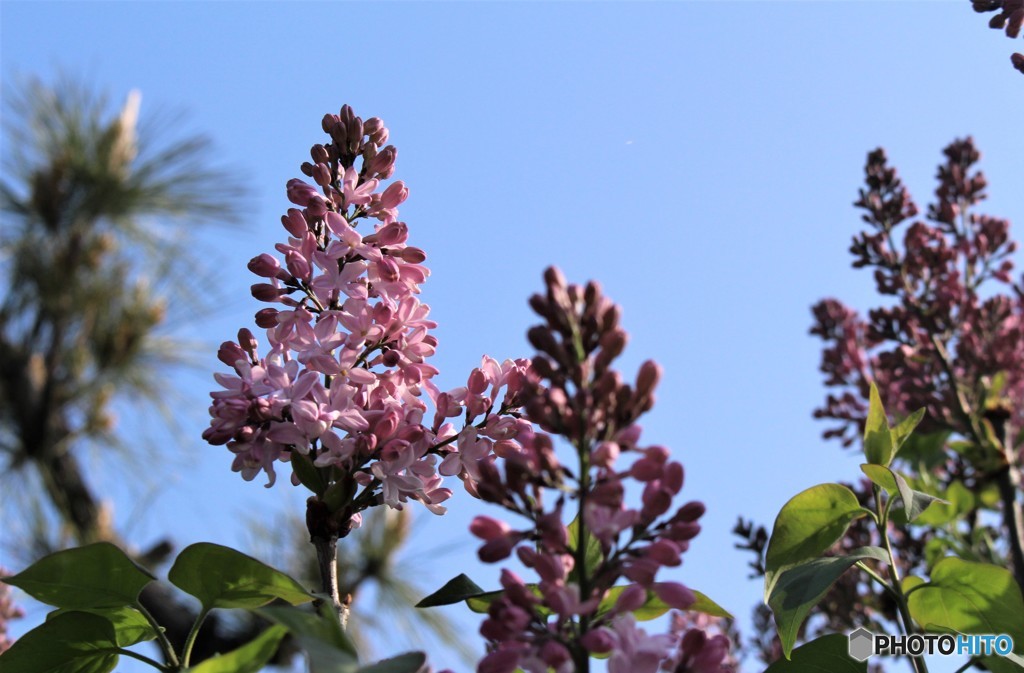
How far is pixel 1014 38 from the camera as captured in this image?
5.34ft

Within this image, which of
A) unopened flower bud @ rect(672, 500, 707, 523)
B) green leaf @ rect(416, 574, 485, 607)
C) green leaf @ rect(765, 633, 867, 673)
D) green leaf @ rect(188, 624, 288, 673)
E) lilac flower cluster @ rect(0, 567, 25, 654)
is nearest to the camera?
green leaf @ rect(188, 624, 288, 673)

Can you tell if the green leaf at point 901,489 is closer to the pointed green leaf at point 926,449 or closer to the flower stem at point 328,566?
the flower stem at point 328,566

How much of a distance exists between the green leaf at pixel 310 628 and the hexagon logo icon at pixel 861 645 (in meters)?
0.68

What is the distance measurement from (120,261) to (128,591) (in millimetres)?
9181

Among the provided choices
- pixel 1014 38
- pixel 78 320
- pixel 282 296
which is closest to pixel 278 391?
pixel 282 296

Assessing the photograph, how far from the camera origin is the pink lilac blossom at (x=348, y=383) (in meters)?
1.27

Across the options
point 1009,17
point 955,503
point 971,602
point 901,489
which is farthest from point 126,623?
point 955,503

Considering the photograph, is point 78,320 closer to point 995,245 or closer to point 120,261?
point 120,261

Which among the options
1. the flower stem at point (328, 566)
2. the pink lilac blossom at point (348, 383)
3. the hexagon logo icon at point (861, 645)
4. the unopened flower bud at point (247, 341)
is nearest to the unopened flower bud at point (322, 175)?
the pink lilac blossom at point (348, 383)

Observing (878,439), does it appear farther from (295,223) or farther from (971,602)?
(295,223)

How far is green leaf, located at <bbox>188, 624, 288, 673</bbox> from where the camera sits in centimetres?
90

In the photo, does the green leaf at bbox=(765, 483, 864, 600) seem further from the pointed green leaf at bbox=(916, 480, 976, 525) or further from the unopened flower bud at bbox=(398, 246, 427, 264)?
the pointed green leaf at bbox=(916, 480, 976, 525)

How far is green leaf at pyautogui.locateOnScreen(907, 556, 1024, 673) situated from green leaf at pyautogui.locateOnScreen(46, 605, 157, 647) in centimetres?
103

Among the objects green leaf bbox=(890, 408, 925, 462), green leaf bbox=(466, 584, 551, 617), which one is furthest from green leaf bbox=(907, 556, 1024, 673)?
green leaf bbox=(466, 584, 551, 617)
